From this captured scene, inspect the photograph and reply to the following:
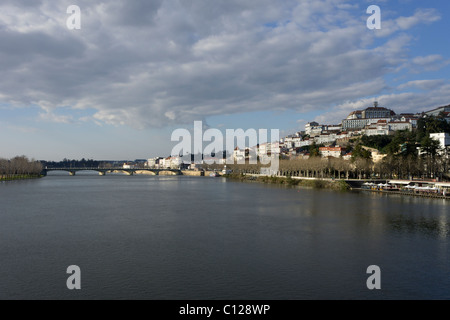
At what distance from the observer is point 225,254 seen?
14.2 meters

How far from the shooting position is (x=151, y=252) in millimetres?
14398

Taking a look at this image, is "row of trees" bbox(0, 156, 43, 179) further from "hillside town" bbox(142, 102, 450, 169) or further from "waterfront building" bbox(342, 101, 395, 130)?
"waterfront building" bbox(342, 101, 395, 130)

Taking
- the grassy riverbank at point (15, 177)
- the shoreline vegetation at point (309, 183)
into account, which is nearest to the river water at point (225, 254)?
the shoreline vegetation at point (309, 183)

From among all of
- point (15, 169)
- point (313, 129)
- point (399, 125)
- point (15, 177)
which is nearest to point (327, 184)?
point (399, 125)

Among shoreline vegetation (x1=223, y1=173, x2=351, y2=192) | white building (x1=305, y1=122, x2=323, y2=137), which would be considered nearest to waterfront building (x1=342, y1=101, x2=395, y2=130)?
white building (x1=305, y1=122, x2=323, y2=137)

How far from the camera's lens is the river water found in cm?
1056

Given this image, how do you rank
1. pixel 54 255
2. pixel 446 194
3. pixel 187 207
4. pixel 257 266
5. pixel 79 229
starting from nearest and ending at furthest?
1. pixel 257 266
2. pixel 54 255
3. pixel 79 229
4. pixel 187 207
5. pixel 446 194

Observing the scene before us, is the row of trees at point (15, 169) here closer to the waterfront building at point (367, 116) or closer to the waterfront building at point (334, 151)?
the waterfront building at point (334, 151)

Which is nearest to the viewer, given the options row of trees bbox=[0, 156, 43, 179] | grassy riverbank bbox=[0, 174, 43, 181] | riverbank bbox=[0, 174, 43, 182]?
riverbank bbox=[0, 174, 43, 182]

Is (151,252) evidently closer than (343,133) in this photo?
Yes

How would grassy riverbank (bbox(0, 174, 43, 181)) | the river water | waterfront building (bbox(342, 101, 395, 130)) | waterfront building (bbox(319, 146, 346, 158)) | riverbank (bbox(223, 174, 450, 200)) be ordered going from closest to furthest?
the river water
riverbank (bbox(223, 174, 450, 200))
grassy riverbank (bbox(0, 174, 43, 181))
waterfront building (bbox(319, 146, 346, 158))
waterfront building (bbox(342, 101, 395, 130))

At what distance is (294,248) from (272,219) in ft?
25.0
